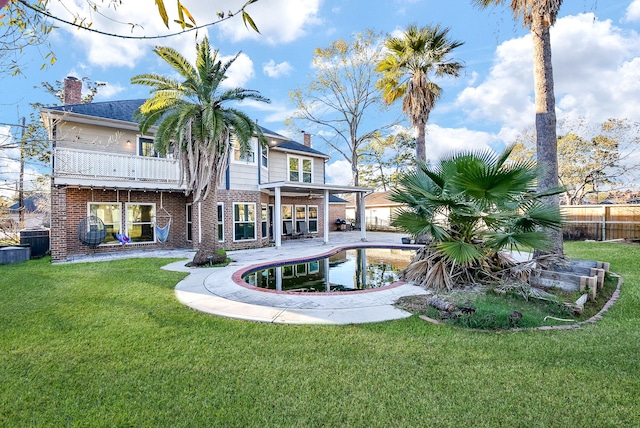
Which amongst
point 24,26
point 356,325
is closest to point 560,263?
point 356,325

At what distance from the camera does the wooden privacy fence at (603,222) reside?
14.2 m

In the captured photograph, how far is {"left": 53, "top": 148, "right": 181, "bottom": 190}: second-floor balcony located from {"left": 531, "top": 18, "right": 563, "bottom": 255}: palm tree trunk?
11089mm

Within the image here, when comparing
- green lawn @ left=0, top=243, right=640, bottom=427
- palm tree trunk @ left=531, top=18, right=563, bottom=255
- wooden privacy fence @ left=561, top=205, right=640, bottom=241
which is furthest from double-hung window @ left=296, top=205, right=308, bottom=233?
green lawn @ left=0, top=243, right=640, bottom=427

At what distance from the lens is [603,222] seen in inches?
592

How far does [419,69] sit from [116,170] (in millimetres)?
Answer: 13462

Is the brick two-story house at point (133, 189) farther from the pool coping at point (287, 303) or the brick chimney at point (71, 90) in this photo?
the pool coping at point (287, 303)

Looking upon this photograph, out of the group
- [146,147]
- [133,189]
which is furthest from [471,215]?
[146,147]

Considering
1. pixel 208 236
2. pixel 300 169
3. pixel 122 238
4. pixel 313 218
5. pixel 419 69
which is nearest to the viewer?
pixel 208 236

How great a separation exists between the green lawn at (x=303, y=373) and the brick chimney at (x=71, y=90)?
39.8 ft

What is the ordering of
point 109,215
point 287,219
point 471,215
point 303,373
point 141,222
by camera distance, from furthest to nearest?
point 287,219, point 141,222, point 109,215, point 471,215, point 303,373

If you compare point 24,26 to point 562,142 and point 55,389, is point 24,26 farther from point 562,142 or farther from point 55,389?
point 562,142

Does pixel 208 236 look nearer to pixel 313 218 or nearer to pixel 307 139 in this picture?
pixel 313 218

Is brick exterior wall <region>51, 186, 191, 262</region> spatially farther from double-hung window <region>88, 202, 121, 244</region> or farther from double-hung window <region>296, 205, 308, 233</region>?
double-hung window <region>296, 205, 308, 233</region>

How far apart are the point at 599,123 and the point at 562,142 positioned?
2.26 metres
